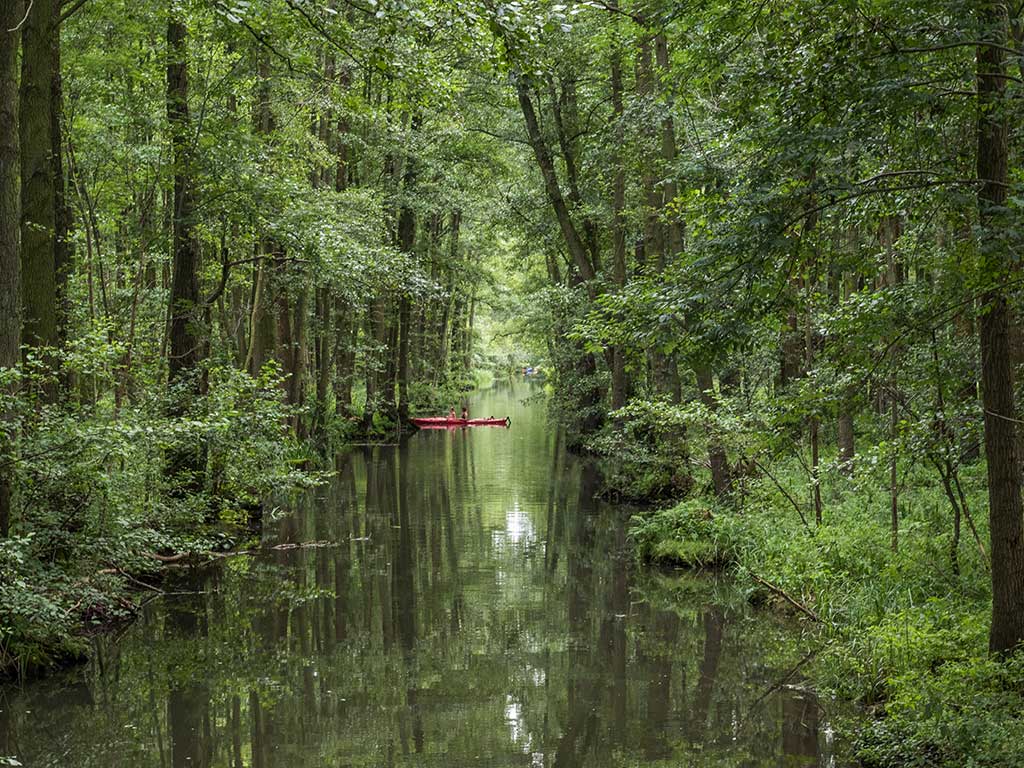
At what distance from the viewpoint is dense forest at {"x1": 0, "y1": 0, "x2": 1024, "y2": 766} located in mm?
6312

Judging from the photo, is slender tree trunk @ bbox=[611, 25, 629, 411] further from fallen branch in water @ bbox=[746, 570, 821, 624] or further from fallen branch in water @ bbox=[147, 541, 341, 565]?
fallen branch in water @ bbox=[746, 570, 821, 624]

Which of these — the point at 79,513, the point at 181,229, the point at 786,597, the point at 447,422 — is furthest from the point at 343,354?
the point at 786,597

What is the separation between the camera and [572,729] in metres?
7.82

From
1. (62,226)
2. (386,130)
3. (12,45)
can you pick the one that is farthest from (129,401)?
(386,130)

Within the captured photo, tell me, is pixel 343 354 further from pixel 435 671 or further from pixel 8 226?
pixel 8 226

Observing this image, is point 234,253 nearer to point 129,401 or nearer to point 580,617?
point 129,401

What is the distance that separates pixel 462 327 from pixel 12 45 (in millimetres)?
44025

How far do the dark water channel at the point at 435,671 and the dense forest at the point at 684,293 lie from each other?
0.59 meters

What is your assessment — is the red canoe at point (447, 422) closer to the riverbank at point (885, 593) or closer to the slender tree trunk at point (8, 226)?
the riverbank at point (885, 593)

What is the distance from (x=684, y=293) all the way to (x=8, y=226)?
5596 millimetres

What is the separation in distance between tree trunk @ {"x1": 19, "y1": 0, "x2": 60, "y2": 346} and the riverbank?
8189 millimetres

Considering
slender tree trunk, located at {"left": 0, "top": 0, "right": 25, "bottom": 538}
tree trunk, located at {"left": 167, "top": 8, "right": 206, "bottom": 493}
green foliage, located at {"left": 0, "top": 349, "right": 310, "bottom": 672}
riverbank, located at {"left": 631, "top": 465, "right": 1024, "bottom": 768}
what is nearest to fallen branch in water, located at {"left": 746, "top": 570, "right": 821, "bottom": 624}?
riverbank, located at {"left": 631, "top": 465, "right": 1024, "bottom": 768}

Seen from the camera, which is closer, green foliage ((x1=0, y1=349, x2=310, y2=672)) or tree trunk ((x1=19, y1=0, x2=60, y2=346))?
green foliage ((x1=0, y1=349, x2=310, y2=672))

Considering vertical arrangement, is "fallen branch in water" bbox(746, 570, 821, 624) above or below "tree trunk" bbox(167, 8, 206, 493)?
below
